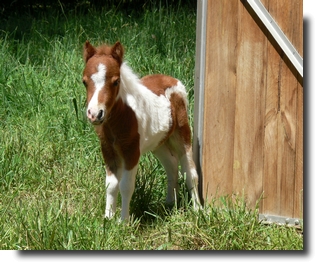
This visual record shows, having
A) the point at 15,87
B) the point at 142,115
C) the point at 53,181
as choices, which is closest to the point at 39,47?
the point at 15,87

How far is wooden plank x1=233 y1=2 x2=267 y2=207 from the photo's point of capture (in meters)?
5.56

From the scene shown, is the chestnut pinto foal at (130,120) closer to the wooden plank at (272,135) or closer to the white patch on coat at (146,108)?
the white patch on coat at (146,108)

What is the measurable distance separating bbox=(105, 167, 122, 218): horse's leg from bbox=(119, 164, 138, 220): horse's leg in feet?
0.18

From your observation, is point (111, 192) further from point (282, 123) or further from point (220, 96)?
point (282, 123)

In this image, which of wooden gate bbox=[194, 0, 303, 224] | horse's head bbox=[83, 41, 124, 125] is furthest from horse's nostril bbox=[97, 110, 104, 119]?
wooden gate bbox=[194, 0, 303, 224]

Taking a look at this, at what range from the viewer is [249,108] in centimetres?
564

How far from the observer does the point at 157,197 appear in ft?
20.2

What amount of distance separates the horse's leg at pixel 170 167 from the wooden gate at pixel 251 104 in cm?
41

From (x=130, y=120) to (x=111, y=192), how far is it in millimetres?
596

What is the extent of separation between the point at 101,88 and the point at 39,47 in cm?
390

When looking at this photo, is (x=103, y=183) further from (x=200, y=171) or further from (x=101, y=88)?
(x=101, y=88)

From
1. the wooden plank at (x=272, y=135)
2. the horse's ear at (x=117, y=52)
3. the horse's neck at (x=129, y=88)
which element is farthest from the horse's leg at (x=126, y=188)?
the wooden plank at (x=272, y=135)

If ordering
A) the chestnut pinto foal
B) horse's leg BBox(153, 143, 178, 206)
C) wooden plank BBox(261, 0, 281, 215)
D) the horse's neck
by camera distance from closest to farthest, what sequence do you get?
the chestnut pinto foal, the horse's neck, wooden plank BBox(261, 0, 281, 215), horse's leg BBox(153, 143, 178, 206)

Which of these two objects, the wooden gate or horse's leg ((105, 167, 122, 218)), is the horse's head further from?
→ the wooden gate
